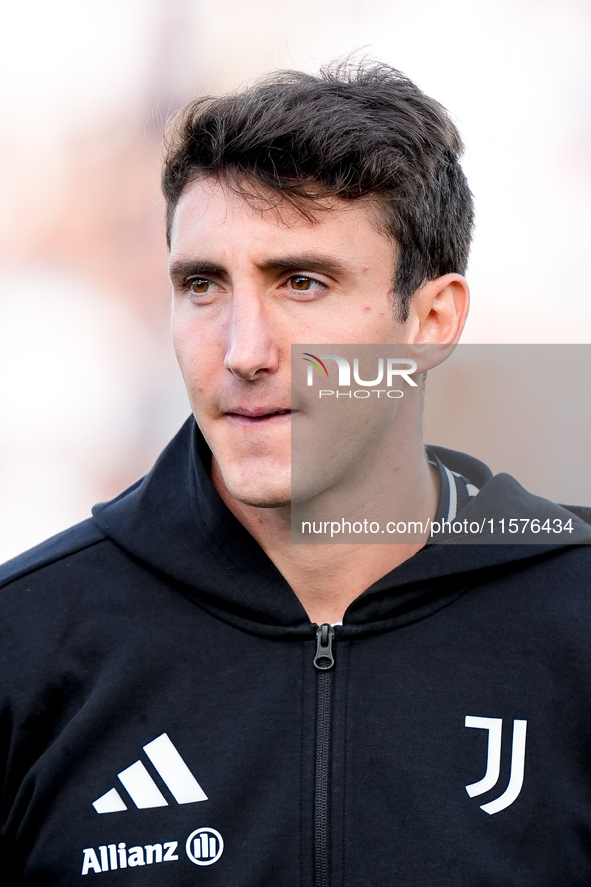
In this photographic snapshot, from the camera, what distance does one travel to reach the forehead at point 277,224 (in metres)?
1.38

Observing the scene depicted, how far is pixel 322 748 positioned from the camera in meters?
1.38

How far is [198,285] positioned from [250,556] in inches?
16.2

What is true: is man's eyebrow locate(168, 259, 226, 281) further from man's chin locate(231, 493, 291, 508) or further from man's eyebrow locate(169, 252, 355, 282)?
man's chin locate(231, 493, 291, 508)

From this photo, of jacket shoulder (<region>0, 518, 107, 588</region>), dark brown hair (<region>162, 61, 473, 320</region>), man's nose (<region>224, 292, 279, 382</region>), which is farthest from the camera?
jacket shoulder (<region>0, 518, 107, 588</region>)

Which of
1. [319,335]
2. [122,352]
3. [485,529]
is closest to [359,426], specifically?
[319,335]

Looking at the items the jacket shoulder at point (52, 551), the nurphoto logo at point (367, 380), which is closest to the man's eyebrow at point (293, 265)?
the nurphoto logo at point (367, 380)

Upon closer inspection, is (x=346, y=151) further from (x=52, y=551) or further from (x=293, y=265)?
(x=52, y=551)

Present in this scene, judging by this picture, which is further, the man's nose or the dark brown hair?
the dark brown hair

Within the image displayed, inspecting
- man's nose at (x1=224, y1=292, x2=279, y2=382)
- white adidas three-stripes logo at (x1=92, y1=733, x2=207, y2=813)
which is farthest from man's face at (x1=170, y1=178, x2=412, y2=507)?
white adidas three-stripes logo at (x1=92, y1=733, x2=207, y2=813)

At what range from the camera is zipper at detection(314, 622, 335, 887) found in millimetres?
1333

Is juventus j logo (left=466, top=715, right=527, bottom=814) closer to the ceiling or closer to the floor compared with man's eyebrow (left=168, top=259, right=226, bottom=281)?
closer to the floor

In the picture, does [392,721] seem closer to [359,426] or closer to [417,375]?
[359,426]

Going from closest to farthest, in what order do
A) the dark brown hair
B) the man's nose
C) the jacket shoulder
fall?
the man's nose < the dark brown hair < the jacket shoulder

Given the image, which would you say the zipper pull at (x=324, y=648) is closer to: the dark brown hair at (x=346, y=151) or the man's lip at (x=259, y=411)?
the man's lip at (x=259, y=411)
